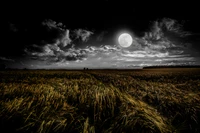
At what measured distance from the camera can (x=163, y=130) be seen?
60.9 inches

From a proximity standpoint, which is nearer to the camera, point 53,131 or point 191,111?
point 53,131

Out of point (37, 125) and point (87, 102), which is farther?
point (87, 102)

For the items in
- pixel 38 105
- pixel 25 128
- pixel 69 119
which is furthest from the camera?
pixel 38 105

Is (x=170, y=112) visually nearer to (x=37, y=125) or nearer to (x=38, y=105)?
(x=37, y=125)

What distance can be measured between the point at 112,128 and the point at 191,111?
1.59 metres

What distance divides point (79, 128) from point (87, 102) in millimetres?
643

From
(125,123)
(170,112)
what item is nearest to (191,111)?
(170,112)

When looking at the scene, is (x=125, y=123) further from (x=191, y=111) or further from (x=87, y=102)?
(x=191, y=111)

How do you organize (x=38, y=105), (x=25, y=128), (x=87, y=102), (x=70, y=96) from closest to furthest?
(x=25, y=128), (x=38, y=105), (x=87, y=102), (x=70, y=96)

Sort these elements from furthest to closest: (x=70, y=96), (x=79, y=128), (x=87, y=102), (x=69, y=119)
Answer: (x=70, y=96) → (x=87, y=102) → (x=69, y=119) → (x=79, y=128)

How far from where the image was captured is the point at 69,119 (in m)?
1.78

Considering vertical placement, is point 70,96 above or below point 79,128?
above

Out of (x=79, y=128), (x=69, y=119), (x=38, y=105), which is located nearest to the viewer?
(x=79, y=128)

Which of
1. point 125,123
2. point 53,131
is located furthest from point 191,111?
point 53,131
